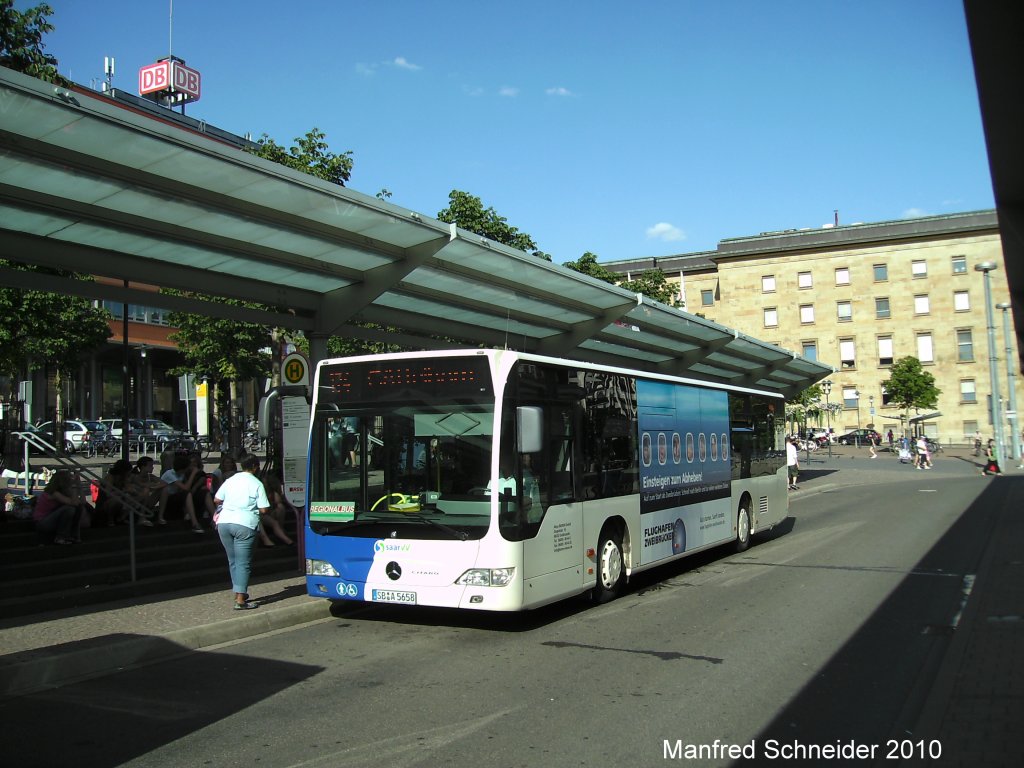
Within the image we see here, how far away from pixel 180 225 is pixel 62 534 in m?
4.11

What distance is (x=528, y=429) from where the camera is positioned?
8.42m

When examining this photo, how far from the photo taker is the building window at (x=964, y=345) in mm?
70750

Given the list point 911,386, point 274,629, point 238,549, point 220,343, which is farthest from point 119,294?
point 911,386

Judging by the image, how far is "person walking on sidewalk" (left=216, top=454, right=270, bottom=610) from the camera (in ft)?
30.3

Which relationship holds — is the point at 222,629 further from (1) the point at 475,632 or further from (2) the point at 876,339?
(2) the point at 876,339

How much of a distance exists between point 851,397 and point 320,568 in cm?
7253

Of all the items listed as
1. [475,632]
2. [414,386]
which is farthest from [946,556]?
[414,386]

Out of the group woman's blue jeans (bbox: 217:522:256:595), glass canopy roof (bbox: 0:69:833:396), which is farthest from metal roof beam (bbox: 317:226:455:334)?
woman's blue jeans (bbox: 217:522:256:595)

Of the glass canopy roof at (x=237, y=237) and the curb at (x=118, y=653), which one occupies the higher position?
the glass canopy roof at (x=237, y=237)

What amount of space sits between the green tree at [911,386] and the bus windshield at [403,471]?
2507 inches

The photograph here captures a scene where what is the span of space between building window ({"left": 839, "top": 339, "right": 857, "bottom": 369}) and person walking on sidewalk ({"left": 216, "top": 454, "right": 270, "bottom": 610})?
239 feet

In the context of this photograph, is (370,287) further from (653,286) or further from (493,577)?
(653,286)

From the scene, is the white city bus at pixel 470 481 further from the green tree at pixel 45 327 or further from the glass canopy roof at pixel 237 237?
the green tree at pixel 45 327

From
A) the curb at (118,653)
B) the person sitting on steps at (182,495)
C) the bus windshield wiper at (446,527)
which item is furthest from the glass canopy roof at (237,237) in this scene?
the curb at (118,653)
